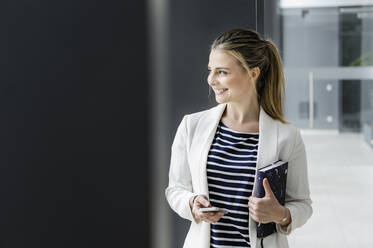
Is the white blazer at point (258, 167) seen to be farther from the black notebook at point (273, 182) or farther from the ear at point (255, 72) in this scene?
the ear at point (255, 72)

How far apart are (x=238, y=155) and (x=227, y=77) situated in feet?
0.85

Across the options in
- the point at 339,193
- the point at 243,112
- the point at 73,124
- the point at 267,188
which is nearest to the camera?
the point at 267,188

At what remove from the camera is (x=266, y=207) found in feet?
5.46

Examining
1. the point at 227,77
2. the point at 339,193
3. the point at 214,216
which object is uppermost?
the point at 227,77

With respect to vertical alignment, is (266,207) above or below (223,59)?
below

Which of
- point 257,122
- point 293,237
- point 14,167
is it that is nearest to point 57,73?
point 14,167

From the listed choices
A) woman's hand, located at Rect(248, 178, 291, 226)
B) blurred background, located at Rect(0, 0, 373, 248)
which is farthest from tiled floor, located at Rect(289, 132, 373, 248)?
woman's hand, located at Rect(248, 178, 291, 226)

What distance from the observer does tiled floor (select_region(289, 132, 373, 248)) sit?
424 centimetres

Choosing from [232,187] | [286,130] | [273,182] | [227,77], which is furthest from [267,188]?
[227,77]

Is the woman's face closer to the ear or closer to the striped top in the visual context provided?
the ear

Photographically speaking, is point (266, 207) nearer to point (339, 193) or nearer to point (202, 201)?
point (202, 201)

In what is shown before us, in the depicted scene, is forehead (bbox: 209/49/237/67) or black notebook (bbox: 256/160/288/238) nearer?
black notebook (bbox: 256/160/288/238)

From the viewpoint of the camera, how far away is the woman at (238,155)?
174 centimetres

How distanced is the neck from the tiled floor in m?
2.54
